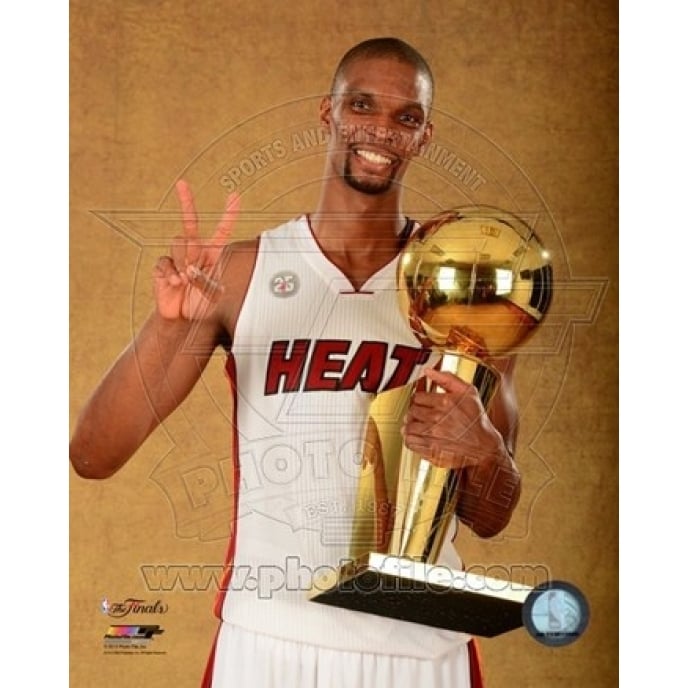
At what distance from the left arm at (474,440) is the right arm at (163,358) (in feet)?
1.40

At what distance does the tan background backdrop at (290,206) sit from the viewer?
2906 mm

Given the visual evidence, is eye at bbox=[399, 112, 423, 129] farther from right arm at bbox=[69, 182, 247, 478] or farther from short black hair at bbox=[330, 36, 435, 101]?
right arm at bbox=[69, 182, 247, 478]

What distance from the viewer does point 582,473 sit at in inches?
115

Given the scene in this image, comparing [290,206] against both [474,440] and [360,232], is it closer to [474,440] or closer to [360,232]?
[360,232]

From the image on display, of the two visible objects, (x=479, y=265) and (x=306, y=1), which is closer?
(x=479, y=265)

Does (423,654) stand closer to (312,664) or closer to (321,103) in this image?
(312,664)

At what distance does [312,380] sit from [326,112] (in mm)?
530

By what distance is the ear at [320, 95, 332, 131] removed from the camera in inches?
114

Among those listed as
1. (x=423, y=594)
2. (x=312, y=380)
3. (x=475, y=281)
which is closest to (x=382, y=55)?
(x=475, y=281)

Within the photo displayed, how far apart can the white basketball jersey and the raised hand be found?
3.1 inches
